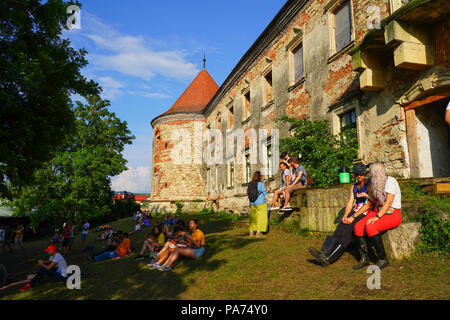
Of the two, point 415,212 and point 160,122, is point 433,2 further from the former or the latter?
point 160,122

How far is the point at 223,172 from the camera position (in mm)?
21781

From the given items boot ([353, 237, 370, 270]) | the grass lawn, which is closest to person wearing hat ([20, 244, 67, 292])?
the grass lawn

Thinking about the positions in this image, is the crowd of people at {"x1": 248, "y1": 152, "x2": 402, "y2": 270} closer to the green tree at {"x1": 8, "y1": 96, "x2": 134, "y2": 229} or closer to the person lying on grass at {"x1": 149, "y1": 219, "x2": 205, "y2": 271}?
the person lying on grass at {"x1": 149, "y1": 219, "x2": 205, "y2": 271}

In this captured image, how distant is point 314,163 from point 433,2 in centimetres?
523

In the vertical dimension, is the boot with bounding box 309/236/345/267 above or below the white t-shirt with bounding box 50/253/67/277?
above

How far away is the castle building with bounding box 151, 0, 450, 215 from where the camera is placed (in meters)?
7.10

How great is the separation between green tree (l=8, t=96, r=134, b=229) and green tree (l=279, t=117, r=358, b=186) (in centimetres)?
1877

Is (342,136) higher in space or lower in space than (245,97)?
lower

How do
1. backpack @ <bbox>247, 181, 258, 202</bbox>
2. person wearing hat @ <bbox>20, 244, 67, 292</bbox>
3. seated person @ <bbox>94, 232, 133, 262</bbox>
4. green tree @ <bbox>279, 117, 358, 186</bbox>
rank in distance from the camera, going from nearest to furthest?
1. person wearing hat @ <bbox>20, 244, 67, 292</bbox>
2. backpack @ <bbox>247, 181, 258, 202</bbox>
3. green tree @ <bbox>279, 117, 358, 186</bbox>
4. seated person @ <bbox>94, 232, 133, 262</bbox>

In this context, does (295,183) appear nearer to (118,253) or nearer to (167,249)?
(167,249)

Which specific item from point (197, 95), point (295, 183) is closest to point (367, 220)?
point (295, 183)

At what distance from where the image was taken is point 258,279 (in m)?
4.86

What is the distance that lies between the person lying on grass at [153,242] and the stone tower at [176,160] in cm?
1638

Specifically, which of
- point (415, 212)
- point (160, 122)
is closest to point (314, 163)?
point (415, 212)
